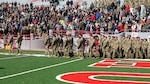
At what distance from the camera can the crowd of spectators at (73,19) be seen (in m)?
26.1

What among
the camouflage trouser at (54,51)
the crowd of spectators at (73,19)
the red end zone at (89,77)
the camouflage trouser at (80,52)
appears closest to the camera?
the red end zone at (89,77)

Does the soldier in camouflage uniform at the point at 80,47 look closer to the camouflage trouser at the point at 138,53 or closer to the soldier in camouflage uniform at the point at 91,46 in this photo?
the soldier in camouflage uniform at the point at 91,46

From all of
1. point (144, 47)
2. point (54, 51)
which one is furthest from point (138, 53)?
point (54, 51)

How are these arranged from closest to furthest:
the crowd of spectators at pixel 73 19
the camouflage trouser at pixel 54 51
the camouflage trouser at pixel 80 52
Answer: the camouflage trouser at pixel 80 52, the camouflage trouser at pixel 54 51, the crowd of spectators at pixel 73 19

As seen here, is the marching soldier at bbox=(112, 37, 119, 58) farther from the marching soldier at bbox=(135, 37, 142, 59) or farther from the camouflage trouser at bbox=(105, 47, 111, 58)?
the marching soldier at bbox=(135, 37, 142, 59)

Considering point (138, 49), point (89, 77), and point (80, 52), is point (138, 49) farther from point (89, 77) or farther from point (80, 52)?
point (89, 77)

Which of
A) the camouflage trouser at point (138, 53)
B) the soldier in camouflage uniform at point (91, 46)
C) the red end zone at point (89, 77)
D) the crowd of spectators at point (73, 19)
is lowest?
the red end zone at point (89, 77)

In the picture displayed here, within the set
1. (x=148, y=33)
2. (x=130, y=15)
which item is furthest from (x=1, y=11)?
(x=148, y=33)

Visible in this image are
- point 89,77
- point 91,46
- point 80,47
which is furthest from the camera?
point 80,47

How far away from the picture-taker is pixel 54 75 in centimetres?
1238

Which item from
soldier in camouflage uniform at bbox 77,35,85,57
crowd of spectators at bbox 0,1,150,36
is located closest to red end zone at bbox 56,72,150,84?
soldier in camouflage uniform at bbox 77,35,85,57

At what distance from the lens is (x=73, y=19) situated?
29406 millimetres

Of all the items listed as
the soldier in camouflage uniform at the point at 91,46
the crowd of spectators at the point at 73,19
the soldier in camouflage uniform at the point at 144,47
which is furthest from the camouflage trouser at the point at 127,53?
the crowd of spectators at the point at 73,19

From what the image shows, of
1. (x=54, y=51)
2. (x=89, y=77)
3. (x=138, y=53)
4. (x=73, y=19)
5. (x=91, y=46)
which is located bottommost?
(x=89, y=77)
